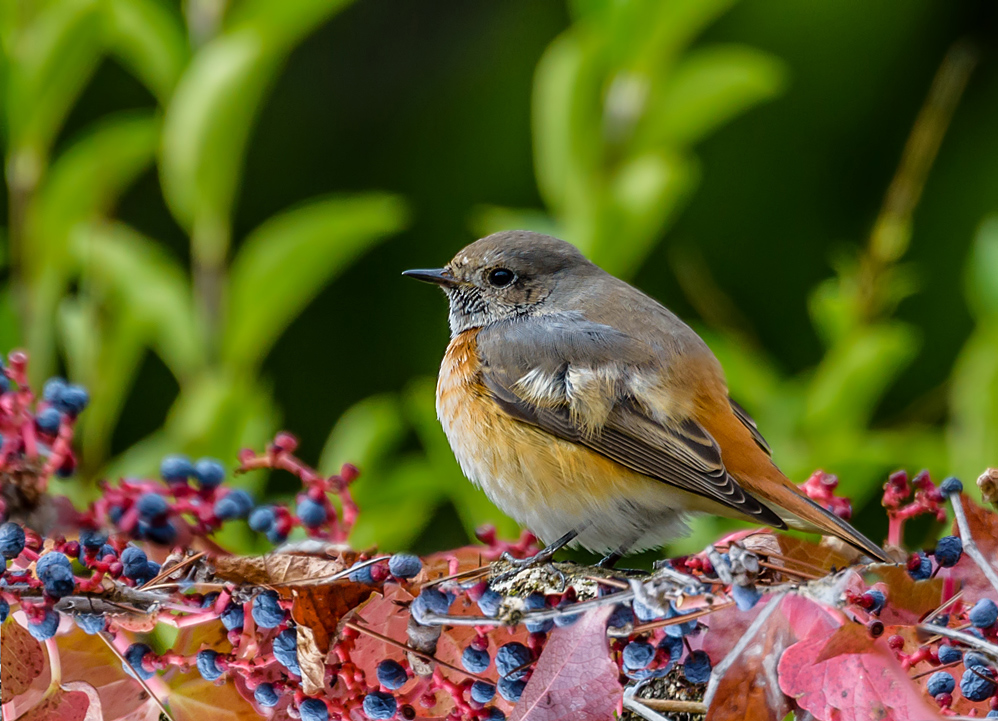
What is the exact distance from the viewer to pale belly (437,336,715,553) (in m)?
1.31

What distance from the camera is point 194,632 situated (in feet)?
2.71

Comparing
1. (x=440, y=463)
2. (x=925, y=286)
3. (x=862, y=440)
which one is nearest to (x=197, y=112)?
(x=440, y=463)

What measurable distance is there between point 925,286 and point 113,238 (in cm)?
225

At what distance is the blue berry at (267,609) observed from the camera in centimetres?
77

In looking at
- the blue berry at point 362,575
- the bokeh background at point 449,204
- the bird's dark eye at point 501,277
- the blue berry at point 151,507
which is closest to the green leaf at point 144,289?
the bokeh background at point 449,204

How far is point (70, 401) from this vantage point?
3.25 ft

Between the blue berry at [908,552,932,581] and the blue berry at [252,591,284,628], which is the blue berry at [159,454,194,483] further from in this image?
the blue berry at [908,552,932,581]

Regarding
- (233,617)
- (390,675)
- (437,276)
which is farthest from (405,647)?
(437,276)

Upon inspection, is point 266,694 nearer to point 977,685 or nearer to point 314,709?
point 314,709

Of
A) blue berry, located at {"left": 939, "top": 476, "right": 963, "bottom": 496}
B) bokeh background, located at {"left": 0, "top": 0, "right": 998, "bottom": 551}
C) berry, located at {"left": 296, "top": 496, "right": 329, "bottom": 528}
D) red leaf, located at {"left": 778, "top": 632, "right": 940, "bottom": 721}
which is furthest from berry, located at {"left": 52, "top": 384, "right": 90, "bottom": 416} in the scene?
blue berry, located at {"left": 939, "top": 476, "right": 963, "bottom": 496}

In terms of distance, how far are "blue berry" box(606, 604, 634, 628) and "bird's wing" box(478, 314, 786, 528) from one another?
376 mm

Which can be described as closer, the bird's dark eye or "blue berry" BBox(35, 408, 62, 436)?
"blue berry" BBox(35, 408, 62, 436)

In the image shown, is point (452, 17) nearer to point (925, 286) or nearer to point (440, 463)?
point (925, 286)

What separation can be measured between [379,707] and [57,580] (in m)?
0.25
